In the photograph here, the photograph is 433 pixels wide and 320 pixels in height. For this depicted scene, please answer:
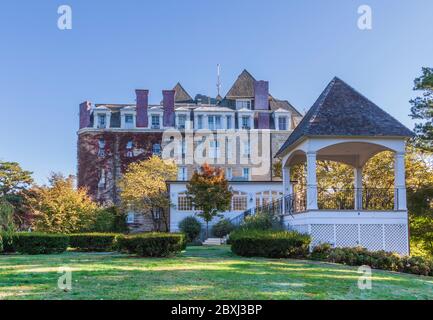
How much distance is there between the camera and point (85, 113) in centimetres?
5322

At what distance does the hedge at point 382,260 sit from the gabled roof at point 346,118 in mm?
4401

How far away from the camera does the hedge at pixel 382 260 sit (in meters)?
14.8

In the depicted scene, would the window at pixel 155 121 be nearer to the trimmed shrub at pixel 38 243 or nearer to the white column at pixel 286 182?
the white column at pixel 286 182

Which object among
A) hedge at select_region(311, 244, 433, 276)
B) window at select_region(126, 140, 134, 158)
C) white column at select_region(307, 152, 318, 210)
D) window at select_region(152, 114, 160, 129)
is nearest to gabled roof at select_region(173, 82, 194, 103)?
window at select_region(152, 114, 160, 129)

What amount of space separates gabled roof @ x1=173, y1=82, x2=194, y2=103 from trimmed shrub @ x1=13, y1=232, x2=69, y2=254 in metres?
36.2

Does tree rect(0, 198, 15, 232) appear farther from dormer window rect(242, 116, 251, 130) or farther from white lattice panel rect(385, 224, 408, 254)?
dormer window rect(242, 116, 251, 130)

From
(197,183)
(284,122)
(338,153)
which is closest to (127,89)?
(284,122)

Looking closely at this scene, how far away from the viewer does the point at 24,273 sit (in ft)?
38.6

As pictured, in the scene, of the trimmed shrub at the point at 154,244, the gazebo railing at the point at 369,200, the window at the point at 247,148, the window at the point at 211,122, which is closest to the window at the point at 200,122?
the window at the point at 211,122

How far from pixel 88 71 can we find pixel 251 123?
36605 mm

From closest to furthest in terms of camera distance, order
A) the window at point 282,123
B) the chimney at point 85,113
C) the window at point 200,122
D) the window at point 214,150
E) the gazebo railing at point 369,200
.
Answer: the gazebo railing at point 369,200 → the window at point 214,150 → the window at point 200,122 → the window at point 282,123 → the chimney at point 85,113

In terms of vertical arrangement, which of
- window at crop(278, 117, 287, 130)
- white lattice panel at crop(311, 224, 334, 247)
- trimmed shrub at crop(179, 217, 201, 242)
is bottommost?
trimmed shrub at crop(179, 217, 201, 242)

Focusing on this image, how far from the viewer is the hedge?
1483 centimetres
